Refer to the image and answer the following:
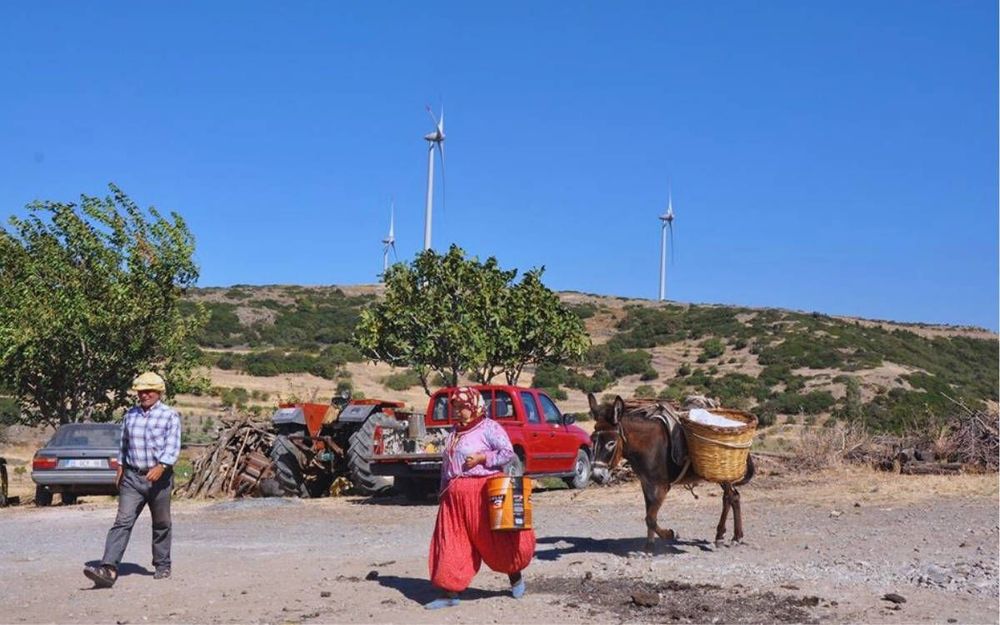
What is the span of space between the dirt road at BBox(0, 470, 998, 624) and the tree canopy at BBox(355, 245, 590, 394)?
405 inches

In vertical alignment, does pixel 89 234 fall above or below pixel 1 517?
above

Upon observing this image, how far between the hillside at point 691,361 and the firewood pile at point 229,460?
17.6 metres

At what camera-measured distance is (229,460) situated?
2077 centimetres

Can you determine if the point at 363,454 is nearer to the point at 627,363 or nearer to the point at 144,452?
the point at 144,452

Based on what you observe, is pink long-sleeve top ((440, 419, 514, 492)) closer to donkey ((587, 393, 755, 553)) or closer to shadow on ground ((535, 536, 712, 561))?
donkey ((587, 393, 755, 553))

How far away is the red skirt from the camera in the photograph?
885 centimetres

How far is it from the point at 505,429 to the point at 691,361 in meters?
47.7

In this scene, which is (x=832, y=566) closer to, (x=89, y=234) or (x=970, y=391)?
(x=89, y=234)

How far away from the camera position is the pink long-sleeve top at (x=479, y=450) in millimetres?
9023

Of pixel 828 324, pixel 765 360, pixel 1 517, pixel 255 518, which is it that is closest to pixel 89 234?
pixel 1 517

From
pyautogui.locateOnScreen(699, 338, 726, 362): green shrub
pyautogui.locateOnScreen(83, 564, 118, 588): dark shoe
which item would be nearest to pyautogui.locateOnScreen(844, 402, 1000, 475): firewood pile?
pyautogui.locateOnScreen(83, 564, 118, 588): dark shoe

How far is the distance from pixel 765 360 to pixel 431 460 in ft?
151

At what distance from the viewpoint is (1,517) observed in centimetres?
1844

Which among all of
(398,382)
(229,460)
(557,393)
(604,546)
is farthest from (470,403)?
(398,382)
